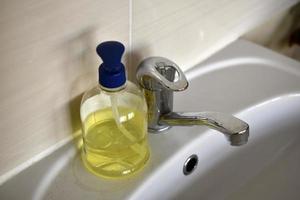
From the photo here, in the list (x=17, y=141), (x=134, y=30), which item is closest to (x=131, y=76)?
(x=134, y=30)

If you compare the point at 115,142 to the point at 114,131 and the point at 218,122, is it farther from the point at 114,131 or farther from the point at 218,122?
the point at 218,122

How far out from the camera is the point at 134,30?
0.55 m

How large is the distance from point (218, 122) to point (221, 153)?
14cm

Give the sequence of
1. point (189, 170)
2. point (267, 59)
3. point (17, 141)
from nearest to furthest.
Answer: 1. point (17, 141)
2. point (189, 170)
3. point (267, 59)

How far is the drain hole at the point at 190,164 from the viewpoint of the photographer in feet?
1.93

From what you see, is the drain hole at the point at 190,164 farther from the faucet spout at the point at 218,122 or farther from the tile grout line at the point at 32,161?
the tile grout line at the point at 32,161

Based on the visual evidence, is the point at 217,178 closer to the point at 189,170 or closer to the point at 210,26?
the point at 189,170

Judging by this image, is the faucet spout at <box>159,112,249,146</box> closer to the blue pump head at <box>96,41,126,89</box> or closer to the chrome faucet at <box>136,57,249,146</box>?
the chrome faucet at <box>136,57,249,146</box>

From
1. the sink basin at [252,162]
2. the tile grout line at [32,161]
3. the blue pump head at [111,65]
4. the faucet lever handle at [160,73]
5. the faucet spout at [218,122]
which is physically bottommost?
the sink basin at [252,162]

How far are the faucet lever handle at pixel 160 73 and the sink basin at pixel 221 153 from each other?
9 cm

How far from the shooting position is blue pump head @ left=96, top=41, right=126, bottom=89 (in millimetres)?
470

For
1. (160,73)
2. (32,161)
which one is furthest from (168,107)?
(32,161)

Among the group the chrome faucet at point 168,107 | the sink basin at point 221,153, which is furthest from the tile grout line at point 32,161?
the chrome faucet at point 168,107

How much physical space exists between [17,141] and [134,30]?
0.65ft
